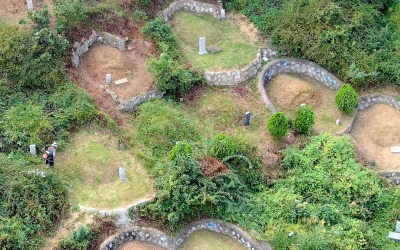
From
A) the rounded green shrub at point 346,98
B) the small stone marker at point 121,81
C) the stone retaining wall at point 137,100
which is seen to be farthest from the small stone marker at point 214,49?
the rounded green shrub at point 346,98

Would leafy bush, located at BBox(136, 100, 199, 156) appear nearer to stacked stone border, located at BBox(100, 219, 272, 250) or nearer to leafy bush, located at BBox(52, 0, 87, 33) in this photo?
stacked stone border, located at BBox(100, 219, 272, 250)

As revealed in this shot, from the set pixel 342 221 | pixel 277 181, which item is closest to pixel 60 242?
pixel 277 181

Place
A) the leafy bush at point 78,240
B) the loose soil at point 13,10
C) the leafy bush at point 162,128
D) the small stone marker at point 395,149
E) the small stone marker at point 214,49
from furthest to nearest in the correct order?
1. the small stone marker at point 214,49
2. the loose soil at point 13,10
3. the small stone marker at point 395,149
4. the leafy bush at point 162,128
5. the leafy bush at point 78,240

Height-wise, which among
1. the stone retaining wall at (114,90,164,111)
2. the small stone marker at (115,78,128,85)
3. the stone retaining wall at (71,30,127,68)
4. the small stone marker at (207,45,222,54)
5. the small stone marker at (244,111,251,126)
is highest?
the stone retaining wall at (71,30,127,68)

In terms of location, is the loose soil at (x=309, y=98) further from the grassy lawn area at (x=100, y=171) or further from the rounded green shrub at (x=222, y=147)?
the grassy lawn area at (x=100, y=171)

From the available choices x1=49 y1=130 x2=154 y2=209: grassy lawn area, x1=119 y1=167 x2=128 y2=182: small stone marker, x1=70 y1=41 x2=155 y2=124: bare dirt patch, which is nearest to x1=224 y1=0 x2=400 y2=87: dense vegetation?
x1=70 y1=41 x2=155 y2=124: bare dirt patch

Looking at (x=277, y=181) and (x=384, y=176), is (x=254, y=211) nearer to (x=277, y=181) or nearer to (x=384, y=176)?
(x=277, y=181)
